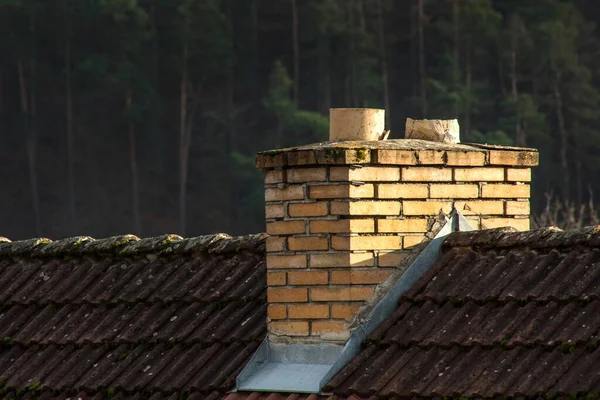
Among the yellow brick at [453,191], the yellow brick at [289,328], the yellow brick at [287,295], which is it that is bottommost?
the yellow brick at [289,328]

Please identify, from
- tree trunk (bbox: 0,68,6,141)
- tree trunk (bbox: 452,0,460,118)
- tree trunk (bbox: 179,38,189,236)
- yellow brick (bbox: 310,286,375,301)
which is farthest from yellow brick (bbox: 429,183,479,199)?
tree trunk (bbox: 0,68,6,141)

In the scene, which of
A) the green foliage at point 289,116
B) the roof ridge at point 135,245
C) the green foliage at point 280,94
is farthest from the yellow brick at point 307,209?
the green foliage at point 280,94

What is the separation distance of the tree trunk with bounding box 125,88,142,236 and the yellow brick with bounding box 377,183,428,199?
4836cm

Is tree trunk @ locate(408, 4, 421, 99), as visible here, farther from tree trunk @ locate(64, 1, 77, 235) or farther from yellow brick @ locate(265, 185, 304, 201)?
yellow brick @ locate(265, 185, 304, 201)

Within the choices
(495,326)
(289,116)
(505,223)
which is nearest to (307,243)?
(495,326)

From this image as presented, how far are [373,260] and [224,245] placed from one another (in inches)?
56.1

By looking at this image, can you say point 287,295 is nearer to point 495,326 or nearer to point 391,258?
point 391,258

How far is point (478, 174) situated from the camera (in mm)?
7121

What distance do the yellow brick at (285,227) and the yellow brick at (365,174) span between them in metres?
0.25

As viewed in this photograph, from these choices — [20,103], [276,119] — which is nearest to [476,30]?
[276,119]

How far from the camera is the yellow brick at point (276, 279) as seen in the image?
6.88 meters

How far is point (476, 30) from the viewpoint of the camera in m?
54.4

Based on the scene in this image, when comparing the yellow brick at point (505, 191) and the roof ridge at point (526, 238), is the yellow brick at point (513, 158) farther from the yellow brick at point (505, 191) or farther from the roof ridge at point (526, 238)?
the roof ridge at point (526, 238)

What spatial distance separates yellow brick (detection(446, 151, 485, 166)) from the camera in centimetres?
700
